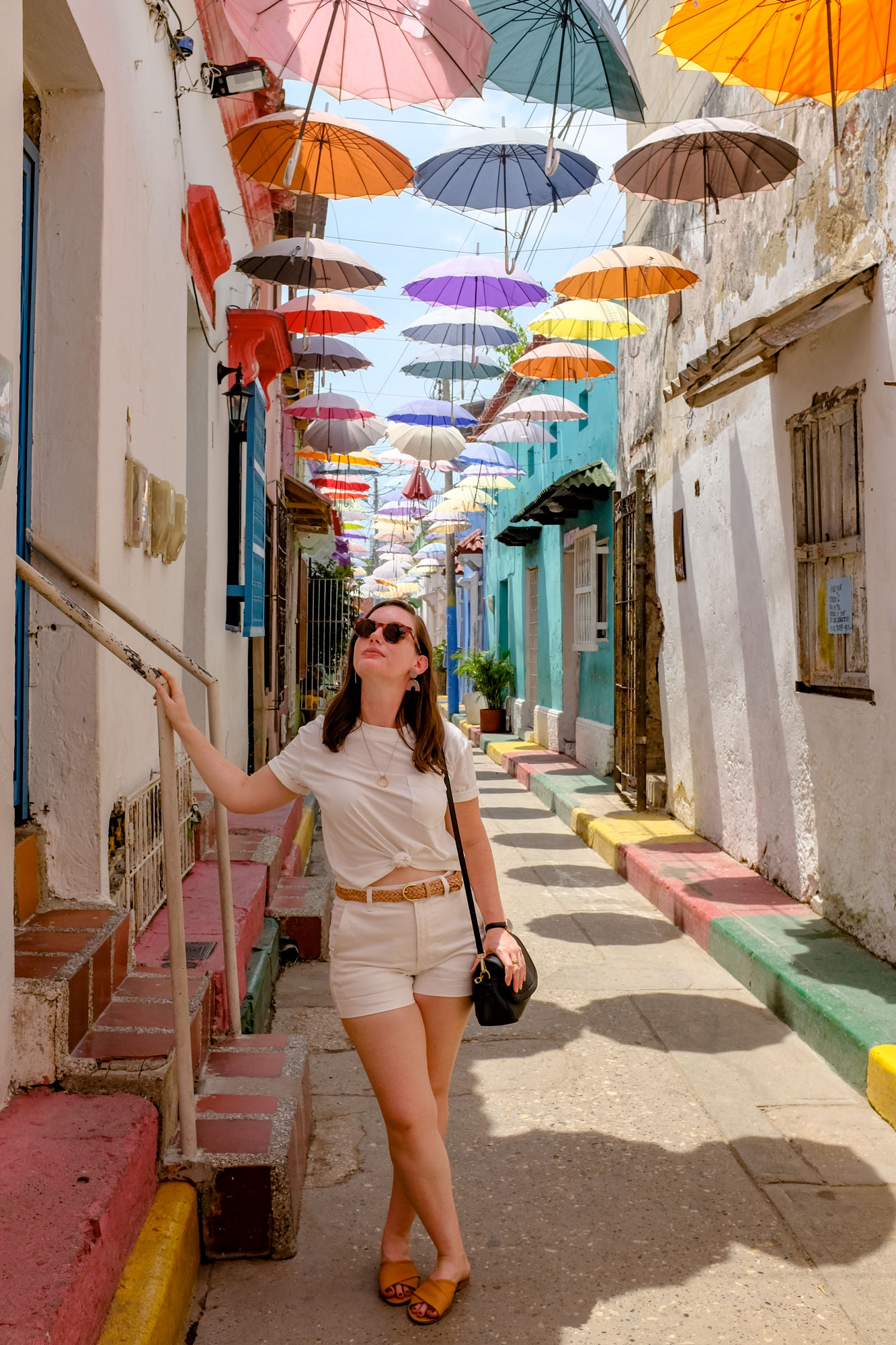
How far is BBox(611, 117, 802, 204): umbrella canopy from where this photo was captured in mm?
5555

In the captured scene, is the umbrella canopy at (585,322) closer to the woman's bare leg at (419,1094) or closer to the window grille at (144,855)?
the window grille at (144,855)

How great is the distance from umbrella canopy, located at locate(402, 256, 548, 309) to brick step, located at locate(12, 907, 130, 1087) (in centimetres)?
696

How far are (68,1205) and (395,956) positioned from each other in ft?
2.69

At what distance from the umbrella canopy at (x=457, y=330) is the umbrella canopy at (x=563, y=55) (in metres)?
4.96

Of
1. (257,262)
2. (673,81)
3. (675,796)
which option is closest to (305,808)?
(675,796)

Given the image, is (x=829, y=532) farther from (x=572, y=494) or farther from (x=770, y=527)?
(x=572, y=494)

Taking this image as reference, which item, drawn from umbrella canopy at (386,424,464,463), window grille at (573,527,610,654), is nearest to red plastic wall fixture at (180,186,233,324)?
window grille at (573,527,610,654)

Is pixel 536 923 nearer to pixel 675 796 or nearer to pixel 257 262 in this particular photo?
pixel 675 796

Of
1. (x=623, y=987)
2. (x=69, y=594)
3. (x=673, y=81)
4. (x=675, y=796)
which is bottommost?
(x=623, y=987)

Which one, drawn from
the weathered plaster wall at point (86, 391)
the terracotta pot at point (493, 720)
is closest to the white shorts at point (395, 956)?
the weathered plaster wall at point (86, 391)

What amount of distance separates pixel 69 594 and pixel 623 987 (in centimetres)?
323

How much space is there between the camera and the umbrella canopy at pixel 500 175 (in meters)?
6.98

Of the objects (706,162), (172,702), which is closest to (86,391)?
(172,702)

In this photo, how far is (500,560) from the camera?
72.2 ft
